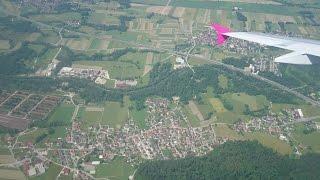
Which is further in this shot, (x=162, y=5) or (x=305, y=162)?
(x=162, y=5)

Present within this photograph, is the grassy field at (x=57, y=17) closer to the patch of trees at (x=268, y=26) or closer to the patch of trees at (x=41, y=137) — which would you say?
the patch of trees at (x=268, y=26)

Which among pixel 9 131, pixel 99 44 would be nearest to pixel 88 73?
pixel 99 44

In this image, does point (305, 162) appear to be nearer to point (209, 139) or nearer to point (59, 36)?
point (209, 139)

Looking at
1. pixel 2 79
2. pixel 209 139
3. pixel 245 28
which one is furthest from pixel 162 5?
pixel 209 139

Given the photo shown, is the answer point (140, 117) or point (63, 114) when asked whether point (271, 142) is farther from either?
point (63, 114)

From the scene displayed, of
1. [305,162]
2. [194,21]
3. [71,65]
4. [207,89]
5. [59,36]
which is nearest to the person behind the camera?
[305,162]

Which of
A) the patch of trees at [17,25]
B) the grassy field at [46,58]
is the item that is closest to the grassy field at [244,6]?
the patch of trees at [17,25]

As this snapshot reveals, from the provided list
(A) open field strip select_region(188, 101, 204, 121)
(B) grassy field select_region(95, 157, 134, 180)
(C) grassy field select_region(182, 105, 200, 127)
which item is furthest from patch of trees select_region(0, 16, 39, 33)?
(B) grassy field select_region(95, 157, 134, 180)
